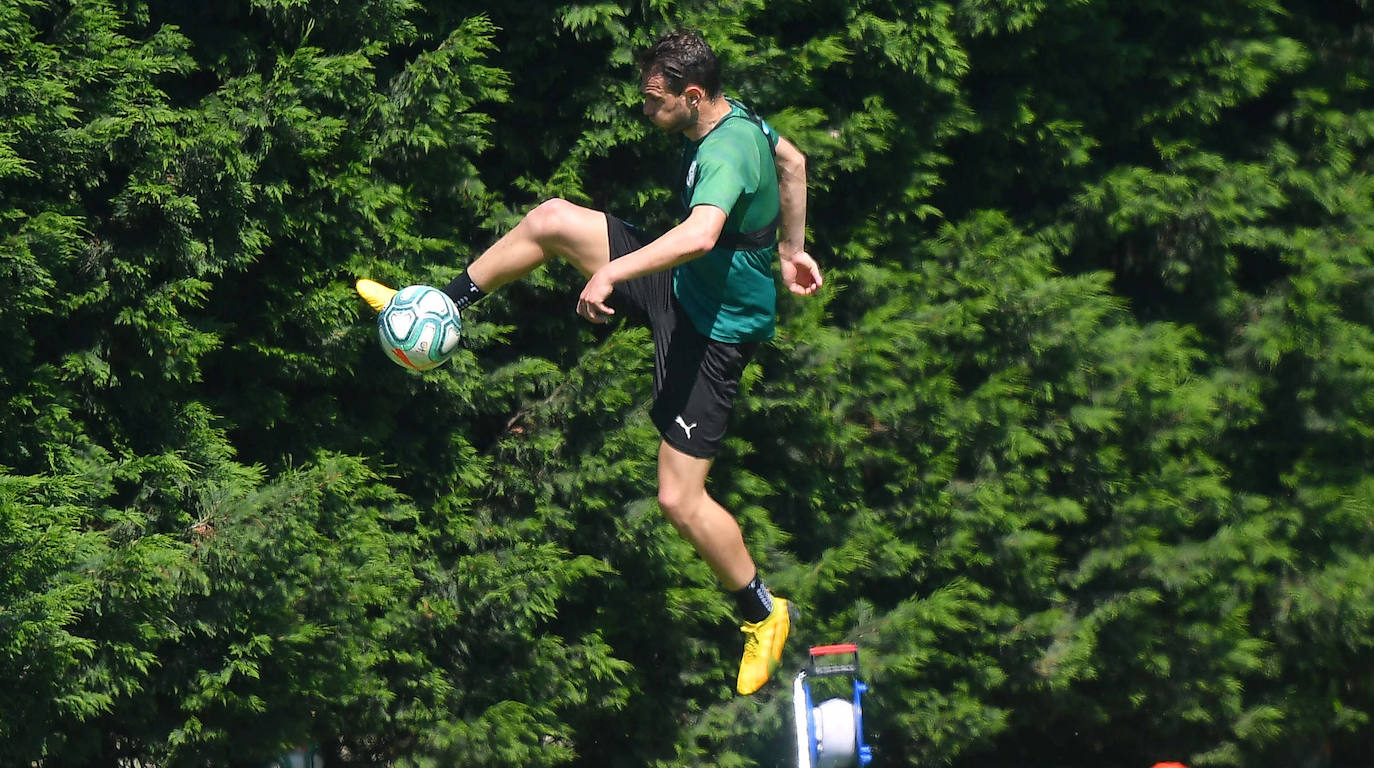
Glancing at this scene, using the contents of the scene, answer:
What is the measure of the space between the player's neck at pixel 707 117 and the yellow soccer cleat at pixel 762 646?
1359 millimetres

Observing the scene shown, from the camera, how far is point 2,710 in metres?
3.87

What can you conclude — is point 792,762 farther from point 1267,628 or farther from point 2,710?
point 2,710

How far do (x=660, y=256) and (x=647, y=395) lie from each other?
1491 mm

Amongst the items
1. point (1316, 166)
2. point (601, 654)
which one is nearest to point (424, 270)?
point (601, 654)

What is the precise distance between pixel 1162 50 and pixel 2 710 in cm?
448

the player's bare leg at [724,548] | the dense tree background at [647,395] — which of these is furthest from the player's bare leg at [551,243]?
the dense tree background at [647,395]

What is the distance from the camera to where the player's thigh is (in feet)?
12.6

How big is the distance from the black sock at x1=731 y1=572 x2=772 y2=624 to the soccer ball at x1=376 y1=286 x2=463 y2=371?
105 centimetres

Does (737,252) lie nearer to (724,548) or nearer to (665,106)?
(665,106)

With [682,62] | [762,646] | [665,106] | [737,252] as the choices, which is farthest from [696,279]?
[762,646]

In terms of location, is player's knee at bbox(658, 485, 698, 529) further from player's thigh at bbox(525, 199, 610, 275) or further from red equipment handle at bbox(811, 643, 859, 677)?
player's thigh at bbox(525, 199, 610, 275)

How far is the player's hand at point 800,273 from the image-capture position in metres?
4.13

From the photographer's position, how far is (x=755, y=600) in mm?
4098

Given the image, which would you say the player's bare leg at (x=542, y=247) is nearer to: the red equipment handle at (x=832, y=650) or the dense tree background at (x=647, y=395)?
the dense tree background at (x=647, y=395)
